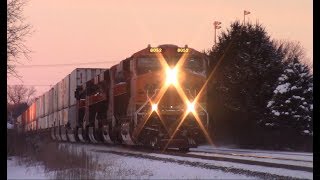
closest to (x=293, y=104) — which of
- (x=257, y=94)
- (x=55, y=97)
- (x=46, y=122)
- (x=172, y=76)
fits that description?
(x=257, y=94)

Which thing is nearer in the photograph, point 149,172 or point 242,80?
point 149,172

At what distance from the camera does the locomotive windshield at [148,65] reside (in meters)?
22.1

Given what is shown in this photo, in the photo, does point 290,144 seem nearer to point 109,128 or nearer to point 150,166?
point 109,128

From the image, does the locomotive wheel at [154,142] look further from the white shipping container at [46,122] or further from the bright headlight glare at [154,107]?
the white shipping container at [46,122]

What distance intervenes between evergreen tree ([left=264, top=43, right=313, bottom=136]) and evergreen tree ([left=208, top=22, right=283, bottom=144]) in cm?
144

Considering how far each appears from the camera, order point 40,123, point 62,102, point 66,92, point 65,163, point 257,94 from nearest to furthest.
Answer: point 65,163 → point 257,94 → point 66,92 → point 62,102 → point 40,123

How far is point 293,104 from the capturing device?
29031 mm

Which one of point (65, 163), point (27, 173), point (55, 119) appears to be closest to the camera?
point (27, 173)

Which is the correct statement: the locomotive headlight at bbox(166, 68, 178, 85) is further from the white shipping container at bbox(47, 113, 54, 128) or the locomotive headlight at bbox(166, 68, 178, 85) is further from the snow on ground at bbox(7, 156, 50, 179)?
the white shipping container at bbox(47, 113, 54, 128)

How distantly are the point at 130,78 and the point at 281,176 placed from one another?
11810 millimetres

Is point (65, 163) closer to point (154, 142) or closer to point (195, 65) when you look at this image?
point (154, 142)

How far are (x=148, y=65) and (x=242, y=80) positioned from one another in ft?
38.2
